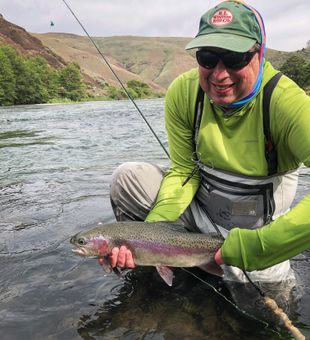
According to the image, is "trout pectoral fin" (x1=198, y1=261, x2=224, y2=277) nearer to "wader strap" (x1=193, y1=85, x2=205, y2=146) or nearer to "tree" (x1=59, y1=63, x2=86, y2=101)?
"wader strap" (x1=193, y1=85, x2=205, y2=146)

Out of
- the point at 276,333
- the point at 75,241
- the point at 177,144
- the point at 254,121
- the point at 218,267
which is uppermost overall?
the point at 254,121

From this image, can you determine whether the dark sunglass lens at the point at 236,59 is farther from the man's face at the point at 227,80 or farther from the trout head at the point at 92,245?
the trout head at the point at 92,245

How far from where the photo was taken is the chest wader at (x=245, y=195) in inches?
125

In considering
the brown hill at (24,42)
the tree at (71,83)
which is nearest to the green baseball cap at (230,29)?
the tree at (71,83)

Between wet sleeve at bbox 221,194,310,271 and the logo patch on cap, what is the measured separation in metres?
1.18

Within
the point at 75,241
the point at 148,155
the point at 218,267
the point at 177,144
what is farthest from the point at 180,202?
the point at 148,155

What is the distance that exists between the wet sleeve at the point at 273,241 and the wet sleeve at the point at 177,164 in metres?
0.85

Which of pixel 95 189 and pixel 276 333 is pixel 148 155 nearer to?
pixel 95 189

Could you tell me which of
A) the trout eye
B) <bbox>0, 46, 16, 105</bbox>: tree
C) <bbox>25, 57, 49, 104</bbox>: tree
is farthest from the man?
<bbox>25, 57, 49, 104</bbox>: tree

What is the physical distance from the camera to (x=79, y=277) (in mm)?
3557

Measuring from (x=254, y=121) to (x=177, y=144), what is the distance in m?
0.78

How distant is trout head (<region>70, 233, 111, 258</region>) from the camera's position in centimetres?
281

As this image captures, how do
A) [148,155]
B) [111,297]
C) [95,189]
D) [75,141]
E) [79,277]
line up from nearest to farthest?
[111,297] < [79,277] < [95,189] < [148,155] < [75,141]

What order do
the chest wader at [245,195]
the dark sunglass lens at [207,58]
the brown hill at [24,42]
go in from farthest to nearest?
the brown hill at [24,42], the chest wader at [245,195], the dark sunglass lens at [207,58]
